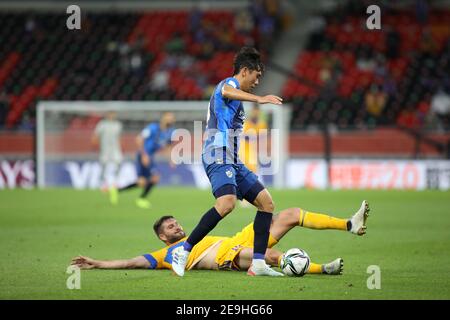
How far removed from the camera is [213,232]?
1275 cm

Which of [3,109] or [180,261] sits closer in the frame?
[180,261]

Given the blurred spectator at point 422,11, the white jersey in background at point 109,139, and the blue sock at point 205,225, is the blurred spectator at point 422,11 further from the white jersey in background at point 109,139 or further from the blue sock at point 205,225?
the blue sock at point 205,225

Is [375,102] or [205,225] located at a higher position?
[375,102]

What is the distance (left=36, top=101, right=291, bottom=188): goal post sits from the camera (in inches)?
992

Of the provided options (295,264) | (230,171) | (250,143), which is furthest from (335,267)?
(250,143)

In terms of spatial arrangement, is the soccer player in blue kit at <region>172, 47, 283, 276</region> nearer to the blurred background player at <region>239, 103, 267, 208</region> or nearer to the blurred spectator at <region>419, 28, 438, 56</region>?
the blurred background player at <region>239, 103, 267, 208</region>

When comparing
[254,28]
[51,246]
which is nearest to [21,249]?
[51,246]

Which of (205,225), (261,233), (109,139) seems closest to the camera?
(205,225)

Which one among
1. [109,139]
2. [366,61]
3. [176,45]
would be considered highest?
[176,45]

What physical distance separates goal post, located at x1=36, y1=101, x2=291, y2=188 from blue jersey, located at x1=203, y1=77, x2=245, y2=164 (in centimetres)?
1640

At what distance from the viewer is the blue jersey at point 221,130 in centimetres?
821

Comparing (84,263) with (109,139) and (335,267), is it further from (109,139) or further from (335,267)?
(109,139)

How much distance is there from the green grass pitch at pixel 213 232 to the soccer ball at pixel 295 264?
11 centimetres

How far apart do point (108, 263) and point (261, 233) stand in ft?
5.14
